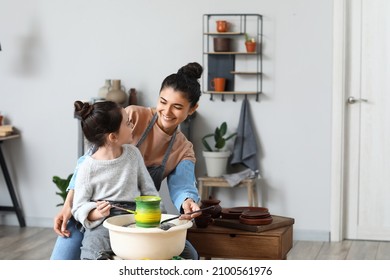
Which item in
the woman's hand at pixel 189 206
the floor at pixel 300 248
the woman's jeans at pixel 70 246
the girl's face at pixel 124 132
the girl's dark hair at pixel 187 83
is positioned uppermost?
the girl's dark hair at pixel 187 83

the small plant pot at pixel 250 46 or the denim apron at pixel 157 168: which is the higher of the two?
the small plant pot at pixel 250 46

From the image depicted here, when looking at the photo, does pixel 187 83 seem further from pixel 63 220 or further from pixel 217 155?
pixel 217 155

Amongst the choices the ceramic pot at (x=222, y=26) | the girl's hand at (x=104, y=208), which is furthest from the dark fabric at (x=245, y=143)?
the girl's hand at (x=104, y=208)

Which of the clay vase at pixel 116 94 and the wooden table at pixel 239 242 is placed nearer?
the wooden table at pixel 239 242

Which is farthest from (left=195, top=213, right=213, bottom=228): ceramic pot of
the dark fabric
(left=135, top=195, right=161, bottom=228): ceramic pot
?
the dark fabric

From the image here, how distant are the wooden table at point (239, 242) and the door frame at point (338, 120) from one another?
2.30 m

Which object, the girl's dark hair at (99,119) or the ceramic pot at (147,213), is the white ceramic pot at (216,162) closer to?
the girl's dark hair at (99,119)

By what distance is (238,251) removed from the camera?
2691 mm

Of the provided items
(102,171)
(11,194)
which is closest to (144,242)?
(102,171)

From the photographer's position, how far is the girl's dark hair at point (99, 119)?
260 cm

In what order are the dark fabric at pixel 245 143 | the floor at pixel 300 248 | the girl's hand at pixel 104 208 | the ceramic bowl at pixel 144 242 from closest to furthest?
the ceramic bowl at pixel 144 242, the girl's hand at pixel 104 208, the floor at pixel 300 248, the dark fabric at pixel 245 143

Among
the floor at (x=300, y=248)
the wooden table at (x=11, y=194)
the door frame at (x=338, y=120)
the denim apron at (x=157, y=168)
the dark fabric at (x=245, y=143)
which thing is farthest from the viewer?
the wooden table at (x=11, y=194)

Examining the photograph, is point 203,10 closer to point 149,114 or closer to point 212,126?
point 212,126
